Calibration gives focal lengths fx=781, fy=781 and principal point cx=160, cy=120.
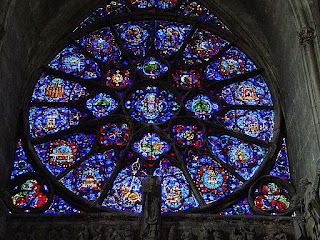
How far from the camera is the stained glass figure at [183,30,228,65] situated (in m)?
13.7

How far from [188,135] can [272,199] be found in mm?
1725

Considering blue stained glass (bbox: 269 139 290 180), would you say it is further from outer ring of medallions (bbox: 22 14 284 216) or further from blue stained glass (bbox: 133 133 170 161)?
blue stained glass (bbox: 133 133 170 161)

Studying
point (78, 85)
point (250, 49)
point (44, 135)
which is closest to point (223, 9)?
point (250, 49)

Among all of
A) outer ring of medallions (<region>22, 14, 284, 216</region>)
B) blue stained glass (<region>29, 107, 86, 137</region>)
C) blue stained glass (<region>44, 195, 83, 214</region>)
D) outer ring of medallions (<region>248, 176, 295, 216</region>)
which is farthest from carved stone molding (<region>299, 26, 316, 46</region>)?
blue stained glass (<region>44, 195, 83, 214</region>)

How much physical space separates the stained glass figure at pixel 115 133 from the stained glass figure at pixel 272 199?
7.47 feet

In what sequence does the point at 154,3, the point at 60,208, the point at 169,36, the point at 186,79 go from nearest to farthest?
the point at 60,208, the point at 186,79, the point at 169,36, the point at 154,3

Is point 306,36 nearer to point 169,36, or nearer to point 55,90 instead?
point 169,36

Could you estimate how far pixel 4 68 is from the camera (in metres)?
11.8

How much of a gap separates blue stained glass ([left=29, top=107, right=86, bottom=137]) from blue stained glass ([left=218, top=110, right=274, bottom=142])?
2.40m

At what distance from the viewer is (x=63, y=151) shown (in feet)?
40.2

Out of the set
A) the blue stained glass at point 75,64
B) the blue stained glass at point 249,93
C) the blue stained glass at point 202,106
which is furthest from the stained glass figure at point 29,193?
the blue stained glass at point 249,93

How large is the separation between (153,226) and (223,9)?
16.3 feet

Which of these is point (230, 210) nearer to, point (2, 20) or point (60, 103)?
point (60, 103)

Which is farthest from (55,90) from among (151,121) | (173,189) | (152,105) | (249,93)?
(249,93)
